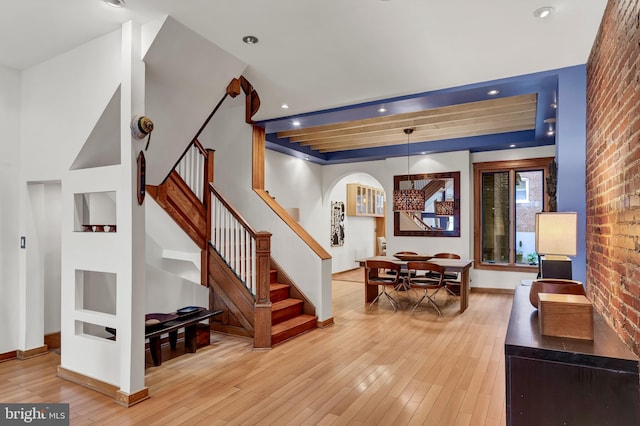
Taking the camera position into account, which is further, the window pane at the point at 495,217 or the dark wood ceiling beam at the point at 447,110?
the window pane at the point at 495,217

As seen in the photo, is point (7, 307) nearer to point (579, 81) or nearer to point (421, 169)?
point (579, 81)

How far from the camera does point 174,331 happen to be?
3.80 metres

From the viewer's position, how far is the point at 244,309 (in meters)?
4.44

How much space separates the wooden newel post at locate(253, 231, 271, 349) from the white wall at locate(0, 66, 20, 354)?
2441mm

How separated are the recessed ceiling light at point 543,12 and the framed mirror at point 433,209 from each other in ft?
14.9

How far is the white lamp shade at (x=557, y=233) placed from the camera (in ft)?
8.88

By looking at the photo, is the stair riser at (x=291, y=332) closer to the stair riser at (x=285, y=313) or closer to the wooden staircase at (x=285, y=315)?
the wooden staircase at (x=285, y=315)

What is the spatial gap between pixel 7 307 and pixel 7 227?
0.81 meters

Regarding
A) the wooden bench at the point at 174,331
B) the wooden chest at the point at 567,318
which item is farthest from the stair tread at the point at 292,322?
the wooden chest at the point at 567,318

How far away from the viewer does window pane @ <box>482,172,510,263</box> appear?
7.28 meters

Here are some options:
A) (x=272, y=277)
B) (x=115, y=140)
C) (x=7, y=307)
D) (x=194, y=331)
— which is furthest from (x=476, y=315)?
(x=7, y=307)

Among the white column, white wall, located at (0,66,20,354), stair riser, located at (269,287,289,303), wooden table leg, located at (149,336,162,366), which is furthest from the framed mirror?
white wall, located at (0,66,20,354)

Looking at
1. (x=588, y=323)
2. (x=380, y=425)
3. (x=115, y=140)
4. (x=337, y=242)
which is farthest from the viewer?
(x=337, y=242)

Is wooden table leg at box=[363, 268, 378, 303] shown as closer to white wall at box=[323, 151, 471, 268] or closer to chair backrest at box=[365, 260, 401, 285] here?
chair backrest at box=[365, 260, 401, 285]
